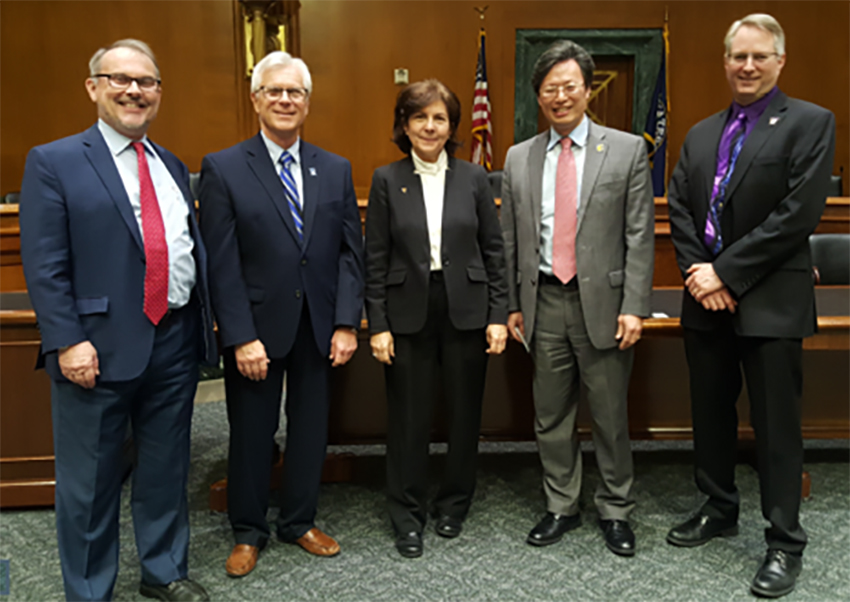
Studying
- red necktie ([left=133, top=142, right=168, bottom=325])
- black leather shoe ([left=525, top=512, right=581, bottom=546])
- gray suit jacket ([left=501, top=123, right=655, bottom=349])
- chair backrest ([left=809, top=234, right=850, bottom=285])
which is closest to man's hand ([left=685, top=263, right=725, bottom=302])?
gray suit jacket ([left=501, top=123, right=655, bottom=349])

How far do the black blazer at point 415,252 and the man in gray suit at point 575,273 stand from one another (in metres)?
0.15

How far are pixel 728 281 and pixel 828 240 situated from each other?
1854 mm

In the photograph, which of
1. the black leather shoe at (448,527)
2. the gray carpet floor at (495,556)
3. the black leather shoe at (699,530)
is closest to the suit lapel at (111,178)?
the gray carpet floor at (495,556)

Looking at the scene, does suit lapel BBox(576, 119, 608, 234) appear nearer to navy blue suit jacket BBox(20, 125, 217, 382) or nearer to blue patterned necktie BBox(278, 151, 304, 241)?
blue patterned necktie BBox(278, 151, 304, 241)

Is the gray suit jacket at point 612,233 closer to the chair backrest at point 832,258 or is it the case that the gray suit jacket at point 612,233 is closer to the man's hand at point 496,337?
the man's hand at point 496,337

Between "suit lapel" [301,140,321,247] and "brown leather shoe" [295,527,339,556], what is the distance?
941mm

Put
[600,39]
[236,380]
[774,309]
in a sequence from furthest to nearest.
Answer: [600,39] < [236,380] < [774,309]

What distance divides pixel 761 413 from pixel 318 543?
1.40 metres

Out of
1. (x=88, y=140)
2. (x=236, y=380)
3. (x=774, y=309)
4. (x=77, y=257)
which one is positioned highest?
(x=88, y=140)

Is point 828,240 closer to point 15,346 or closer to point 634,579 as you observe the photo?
point 634,579

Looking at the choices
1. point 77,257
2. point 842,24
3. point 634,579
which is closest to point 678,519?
point 634,579

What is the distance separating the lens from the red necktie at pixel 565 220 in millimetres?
2107

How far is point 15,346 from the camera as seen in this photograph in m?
2.45

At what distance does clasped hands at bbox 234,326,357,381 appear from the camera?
Result: 6.43 feet
